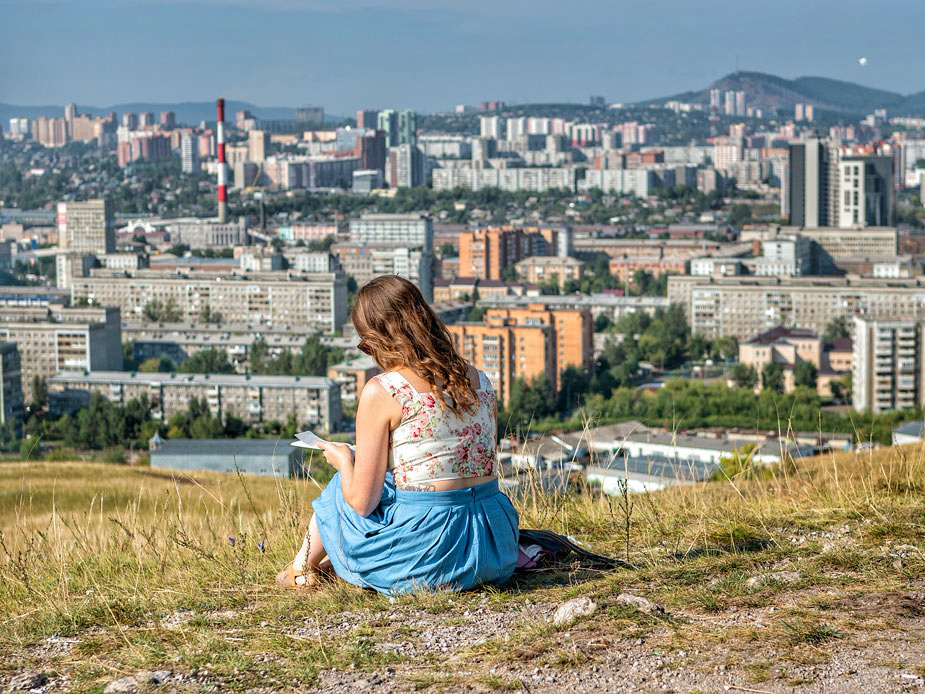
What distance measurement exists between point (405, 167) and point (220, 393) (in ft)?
121

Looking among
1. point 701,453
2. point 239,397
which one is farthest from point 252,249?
point 701,453

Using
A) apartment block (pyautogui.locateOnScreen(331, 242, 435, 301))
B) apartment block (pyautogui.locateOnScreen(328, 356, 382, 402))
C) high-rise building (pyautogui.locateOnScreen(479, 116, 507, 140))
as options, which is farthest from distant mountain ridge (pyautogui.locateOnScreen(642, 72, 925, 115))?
apartment block (pyautogui.locateOnScreen(328, 356, 382, 402))

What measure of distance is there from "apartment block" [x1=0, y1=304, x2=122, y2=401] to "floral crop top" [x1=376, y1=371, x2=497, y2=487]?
1752cm

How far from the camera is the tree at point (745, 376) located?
54.8 ft

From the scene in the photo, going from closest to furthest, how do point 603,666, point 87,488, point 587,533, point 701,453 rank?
1. point 603,666
2. point 587,533
3. point 87,488
4. point 701,453

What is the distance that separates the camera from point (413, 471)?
5.44 ft

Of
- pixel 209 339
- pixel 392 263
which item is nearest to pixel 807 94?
pixel 392 263

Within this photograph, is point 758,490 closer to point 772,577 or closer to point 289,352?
point 772,577

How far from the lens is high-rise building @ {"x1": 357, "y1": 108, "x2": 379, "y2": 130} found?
72.3 metres

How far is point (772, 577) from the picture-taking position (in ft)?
5.23

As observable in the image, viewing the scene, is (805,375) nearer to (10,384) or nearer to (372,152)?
(10,384)

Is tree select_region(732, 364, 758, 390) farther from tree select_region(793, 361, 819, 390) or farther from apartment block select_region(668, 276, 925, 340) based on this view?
apartment block select_region(668, 276, 925, 340)

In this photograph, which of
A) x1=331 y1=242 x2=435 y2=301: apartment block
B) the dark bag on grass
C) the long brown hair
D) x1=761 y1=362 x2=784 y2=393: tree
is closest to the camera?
the long brown hair

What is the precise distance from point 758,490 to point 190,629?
49.8 inches
